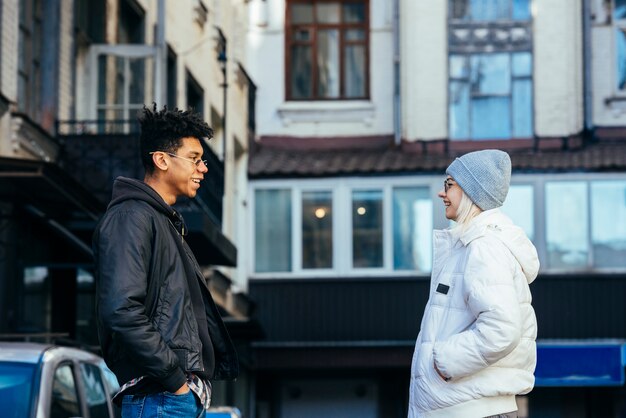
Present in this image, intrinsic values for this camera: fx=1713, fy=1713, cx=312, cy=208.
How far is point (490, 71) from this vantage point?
34.0 metres

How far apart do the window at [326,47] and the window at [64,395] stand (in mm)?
24935

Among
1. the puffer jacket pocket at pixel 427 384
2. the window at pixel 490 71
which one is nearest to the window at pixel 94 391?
the puffer jacket pocket at pixel 427 384

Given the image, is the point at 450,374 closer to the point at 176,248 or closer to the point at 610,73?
the point at 176,248

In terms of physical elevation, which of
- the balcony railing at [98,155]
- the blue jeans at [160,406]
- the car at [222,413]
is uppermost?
the balcony railing at [98,155]

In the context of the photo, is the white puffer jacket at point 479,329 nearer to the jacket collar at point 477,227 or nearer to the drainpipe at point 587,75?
the jacket collar at point 477,227

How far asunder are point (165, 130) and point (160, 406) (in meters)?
1.10

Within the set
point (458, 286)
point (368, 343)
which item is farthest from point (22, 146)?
point (368, 343)

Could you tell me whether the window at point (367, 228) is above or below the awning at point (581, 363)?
above

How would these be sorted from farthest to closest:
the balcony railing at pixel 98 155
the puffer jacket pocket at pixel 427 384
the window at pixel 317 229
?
the window at pixel 317 229, the balcony railing at pixel 98 155, the puffer jacket pocket at pixel 427 384

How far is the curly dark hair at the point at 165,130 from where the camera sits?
6.57 meters

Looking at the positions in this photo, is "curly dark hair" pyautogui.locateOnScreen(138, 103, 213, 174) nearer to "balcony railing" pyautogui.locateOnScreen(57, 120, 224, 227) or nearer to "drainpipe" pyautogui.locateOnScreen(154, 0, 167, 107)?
"balcony railing" pyautogui.locateOnScreen(57, 120, 224, 227)

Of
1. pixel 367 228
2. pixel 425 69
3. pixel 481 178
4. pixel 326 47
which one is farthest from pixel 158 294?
pixel 326 47

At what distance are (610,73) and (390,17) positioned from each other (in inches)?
183

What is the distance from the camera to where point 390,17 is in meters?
35.5
